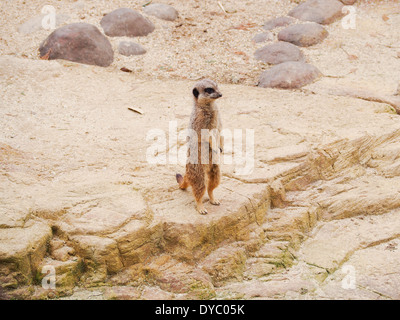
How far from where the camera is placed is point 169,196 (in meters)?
3.88

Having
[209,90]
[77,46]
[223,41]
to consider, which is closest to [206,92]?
[209,90]

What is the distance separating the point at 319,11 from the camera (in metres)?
7.39

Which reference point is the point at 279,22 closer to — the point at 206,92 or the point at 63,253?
the point at 206,92

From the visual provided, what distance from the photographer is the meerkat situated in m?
3.55

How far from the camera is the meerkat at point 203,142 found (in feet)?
11.7

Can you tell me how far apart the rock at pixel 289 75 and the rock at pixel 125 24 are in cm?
200

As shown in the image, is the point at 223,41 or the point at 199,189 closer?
the point at 199,189

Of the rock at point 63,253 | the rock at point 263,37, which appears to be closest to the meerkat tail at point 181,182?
the rock at point 63,253

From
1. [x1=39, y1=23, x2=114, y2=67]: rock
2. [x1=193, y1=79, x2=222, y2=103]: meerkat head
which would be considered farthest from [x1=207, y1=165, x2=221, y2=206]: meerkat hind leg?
[x1=39, y1=23, x2=114, y2=67]: rock

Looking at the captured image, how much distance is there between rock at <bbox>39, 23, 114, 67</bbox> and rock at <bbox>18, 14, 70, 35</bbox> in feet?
1.60

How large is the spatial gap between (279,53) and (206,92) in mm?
3380

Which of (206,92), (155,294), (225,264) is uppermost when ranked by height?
(206,92)

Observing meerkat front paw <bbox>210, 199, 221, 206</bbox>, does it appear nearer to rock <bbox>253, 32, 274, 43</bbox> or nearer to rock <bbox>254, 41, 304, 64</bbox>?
rock <bbox>254, 41, 304, 64</bbox>

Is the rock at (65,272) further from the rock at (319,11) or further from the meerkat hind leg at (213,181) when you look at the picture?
the rock at (319,11)
